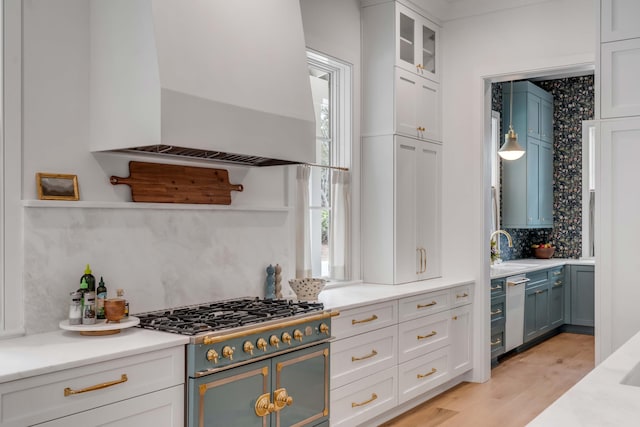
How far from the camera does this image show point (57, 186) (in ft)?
8.42

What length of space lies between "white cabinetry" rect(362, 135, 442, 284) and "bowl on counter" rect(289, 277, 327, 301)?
1101 mm

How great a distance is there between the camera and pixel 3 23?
2.40 m

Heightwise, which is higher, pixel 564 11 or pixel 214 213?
pixel 564 11

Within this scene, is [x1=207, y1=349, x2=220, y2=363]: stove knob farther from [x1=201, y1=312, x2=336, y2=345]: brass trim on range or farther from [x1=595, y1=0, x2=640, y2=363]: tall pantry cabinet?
[x1=595, y1=0, x2=640, y2=363]: tall pantry cabinet

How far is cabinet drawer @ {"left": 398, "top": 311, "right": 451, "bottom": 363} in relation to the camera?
4049 millimetres

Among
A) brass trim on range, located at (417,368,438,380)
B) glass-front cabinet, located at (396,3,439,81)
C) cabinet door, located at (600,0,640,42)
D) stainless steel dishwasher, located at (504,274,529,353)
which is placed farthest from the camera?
stainless steel dishwasher, located at (504,274,529,353)

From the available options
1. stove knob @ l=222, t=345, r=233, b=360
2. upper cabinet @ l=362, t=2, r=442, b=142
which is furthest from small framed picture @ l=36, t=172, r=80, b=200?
upper cabinet @ l=362, t=2, r=442, b=142

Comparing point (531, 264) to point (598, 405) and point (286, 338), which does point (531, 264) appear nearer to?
point (286, 338)

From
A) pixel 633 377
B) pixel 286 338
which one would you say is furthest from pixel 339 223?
pixel 633 377

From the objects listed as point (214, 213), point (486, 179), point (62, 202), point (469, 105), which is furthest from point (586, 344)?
point (62, 202)

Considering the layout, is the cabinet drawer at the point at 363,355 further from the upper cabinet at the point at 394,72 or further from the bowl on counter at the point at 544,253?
the bowl on counter at the point at 544,253

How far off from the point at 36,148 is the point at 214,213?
39.6 inches

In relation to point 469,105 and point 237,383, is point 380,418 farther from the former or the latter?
point 469,105

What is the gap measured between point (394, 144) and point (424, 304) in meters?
1.17
